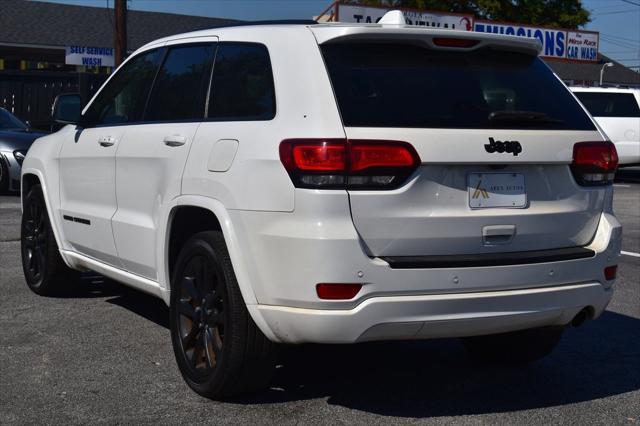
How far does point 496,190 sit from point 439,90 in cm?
51

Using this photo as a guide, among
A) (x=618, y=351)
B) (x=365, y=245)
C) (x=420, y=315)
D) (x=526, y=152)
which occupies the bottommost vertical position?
(x=618, y=351)

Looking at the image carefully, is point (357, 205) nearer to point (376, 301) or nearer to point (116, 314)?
point (376, 301)

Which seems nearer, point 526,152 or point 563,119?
point 526,152

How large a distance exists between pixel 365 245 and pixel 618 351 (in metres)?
2.53

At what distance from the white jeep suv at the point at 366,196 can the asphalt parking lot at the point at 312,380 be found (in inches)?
10.4

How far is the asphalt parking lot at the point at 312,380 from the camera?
4.60m

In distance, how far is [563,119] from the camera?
15.7ft

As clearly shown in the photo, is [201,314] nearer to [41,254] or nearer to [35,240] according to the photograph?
[41,254]

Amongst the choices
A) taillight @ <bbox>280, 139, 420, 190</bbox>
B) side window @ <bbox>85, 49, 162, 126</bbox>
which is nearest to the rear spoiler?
taillight @ <bbox>280, 139, 420, 190</bbox>

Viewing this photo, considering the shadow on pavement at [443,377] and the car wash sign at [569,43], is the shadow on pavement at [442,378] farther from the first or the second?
the car wash sign at [569,43]

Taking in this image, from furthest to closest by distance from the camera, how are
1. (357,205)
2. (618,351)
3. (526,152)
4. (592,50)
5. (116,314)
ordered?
(592,50)
(116,314)
(618,351)
(526,152)
(357,205)

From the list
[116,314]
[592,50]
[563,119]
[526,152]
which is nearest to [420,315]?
[526,152]

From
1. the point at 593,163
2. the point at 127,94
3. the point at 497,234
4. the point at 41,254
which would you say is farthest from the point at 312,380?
the point at 41,254

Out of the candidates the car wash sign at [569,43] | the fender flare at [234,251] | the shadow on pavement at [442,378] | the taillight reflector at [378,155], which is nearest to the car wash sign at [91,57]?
the car wash sign at [569,43]
